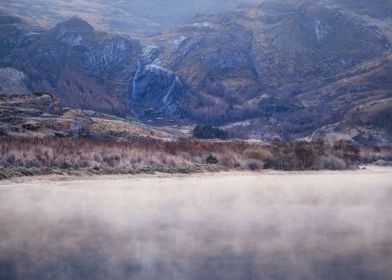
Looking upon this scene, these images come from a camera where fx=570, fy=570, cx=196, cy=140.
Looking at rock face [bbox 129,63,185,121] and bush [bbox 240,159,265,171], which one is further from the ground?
rock face [bbox 129,63,185,121]

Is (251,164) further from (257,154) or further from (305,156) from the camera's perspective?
(305,156)

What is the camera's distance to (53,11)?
523ft

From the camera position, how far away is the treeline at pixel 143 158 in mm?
26562

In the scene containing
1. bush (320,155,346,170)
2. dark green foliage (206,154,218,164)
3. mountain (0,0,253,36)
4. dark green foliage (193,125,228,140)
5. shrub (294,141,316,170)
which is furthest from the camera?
mountain (0,0,253,36)

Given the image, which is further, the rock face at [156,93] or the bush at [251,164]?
the rock face at [156,93]

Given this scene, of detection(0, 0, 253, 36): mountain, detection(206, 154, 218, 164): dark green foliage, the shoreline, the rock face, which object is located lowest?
the shoreline

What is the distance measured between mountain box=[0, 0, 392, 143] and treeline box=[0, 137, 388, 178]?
40117 millimetres

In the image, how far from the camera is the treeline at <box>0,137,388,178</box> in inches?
1046

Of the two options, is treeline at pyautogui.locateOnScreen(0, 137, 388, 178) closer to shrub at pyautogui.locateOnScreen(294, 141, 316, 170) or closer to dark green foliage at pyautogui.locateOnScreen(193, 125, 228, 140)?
shrub at pyautogui.locateOnScreen(294, 141, 316, 170)

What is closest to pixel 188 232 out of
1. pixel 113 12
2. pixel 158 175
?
pixel 158 175

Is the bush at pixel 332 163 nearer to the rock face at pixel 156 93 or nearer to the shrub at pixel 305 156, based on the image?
the shrub at pixel 305 156

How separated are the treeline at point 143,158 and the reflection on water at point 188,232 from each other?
11.8 feet

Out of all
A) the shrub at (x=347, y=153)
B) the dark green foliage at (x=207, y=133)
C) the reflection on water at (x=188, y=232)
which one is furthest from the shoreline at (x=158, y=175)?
the dark green foliage at (x=207, y=133)

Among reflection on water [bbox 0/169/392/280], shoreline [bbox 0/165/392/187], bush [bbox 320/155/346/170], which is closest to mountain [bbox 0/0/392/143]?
bush [bbox 320/155/346/170]
